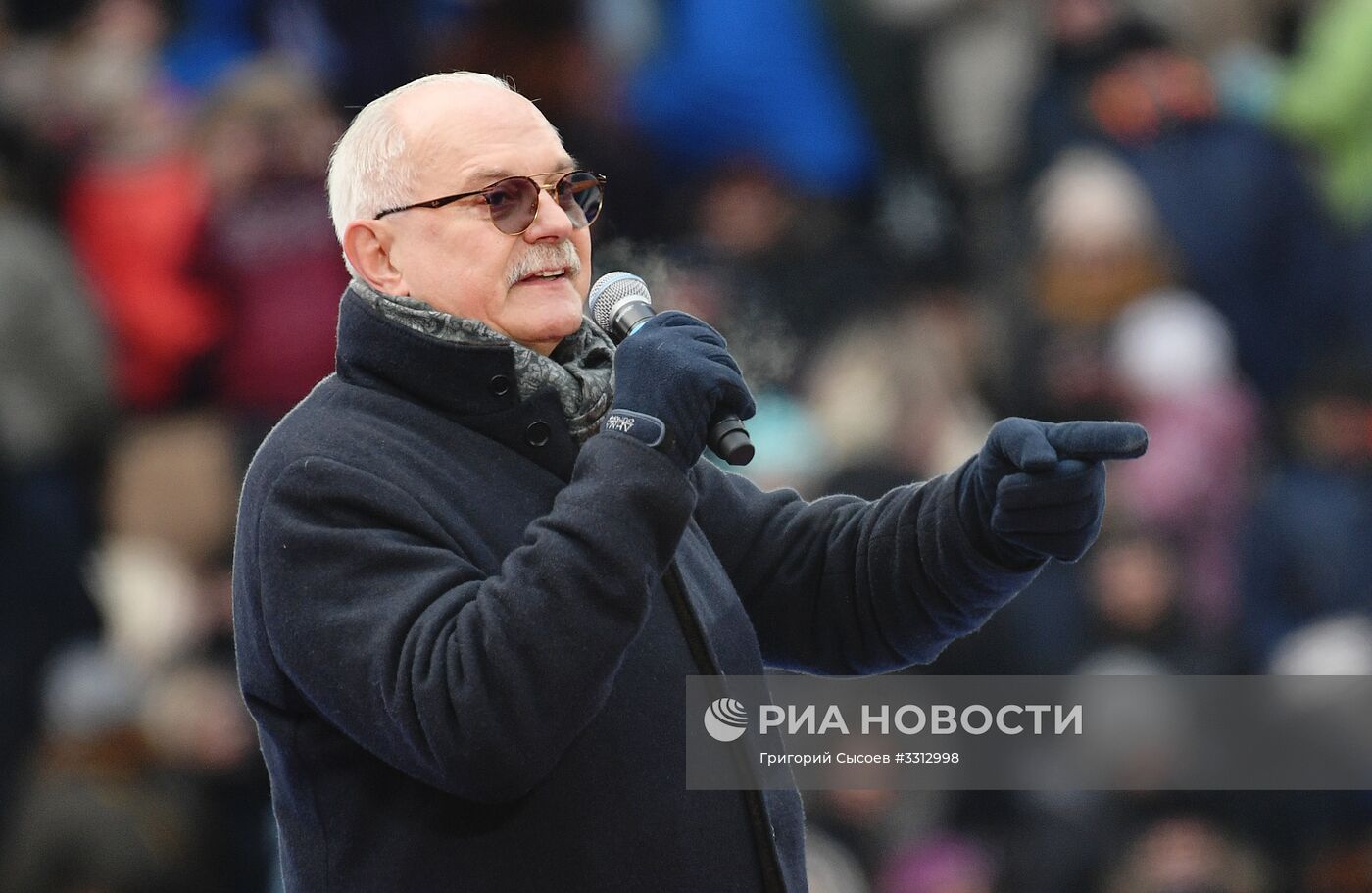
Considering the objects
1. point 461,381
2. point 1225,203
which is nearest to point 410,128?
point 461,381

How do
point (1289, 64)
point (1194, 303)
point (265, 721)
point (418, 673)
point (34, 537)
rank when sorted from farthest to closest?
point (1289, 64)
point (1194, 303)
point (34, 537)
point (265, 721)
point (418, 673)

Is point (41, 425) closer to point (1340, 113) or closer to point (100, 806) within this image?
point (100, 806)

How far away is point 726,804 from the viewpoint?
2.48 metres

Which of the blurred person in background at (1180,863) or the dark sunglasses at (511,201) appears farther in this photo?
the blurred person in background at (1180,863)

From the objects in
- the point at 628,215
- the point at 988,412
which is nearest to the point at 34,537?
the point at 628,215

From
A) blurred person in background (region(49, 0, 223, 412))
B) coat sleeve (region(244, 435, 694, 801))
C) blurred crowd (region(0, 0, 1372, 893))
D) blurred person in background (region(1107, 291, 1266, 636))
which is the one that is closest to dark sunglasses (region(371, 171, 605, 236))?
coat sleeve (region(244, 435, 694, 801))

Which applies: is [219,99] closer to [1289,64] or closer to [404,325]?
[1289,64]

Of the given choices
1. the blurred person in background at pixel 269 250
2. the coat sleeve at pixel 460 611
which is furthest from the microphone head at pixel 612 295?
the blurred person in background at pixel 269 250

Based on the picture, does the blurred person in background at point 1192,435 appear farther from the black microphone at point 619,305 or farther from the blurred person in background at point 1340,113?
the black microphone at point 619,305

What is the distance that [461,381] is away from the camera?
2471mm

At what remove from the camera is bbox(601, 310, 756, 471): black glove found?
230cm

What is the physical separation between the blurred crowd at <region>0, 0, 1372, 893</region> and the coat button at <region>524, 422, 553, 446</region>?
2.57 metres

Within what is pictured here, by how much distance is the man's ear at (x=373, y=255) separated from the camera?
2.55 metres

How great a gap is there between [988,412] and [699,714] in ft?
12.5
